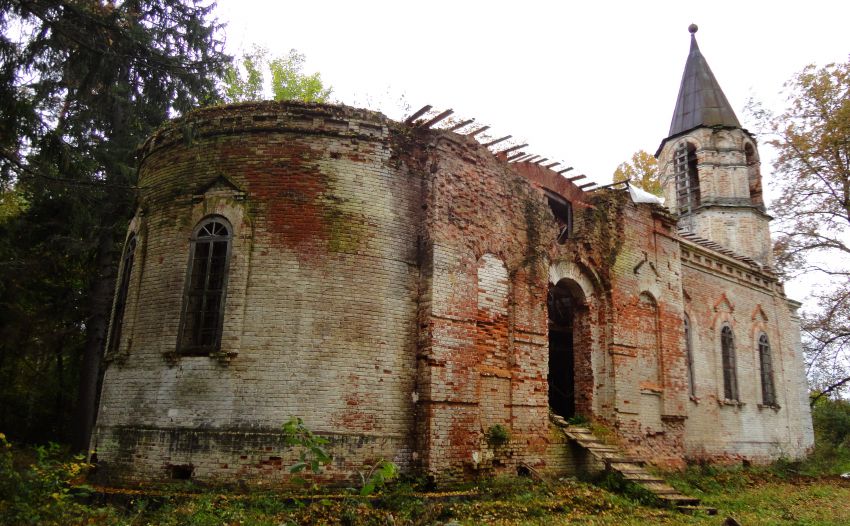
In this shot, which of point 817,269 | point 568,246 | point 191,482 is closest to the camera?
point 191,482

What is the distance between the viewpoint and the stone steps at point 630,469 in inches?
412

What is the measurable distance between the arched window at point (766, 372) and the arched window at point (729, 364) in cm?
178

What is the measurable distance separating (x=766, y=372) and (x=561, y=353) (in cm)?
946

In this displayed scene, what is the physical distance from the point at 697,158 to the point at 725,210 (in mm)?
2286

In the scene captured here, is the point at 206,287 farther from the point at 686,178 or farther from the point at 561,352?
the point at 686,178

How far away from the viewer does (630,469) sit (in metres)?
11.6

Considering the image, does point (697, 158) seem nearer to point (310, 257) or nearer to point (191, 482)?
point (310, 257)

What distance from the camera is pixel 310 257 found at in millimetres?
10141

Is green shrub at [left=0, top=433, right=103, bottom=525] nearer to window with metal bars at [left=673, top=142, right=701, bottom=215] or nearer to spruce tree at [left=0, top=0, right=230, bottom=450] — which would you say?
spruce tree at [left=0, top=0, right=230, bottom=450]

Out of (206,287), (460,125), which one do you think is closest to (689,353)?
(460,125)

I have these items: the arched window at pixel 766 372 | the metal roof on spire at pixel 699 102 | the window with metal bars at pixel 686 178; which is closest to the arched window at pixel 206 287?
the arched window at pixel 766 372

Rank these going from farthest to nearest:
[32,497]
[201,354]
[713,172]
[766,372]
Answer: [713,172] < [766,372] < [201,354] < [32,497]

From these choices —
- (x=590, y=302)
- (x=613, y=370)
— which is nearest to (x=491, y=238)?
(x=590, y=302)

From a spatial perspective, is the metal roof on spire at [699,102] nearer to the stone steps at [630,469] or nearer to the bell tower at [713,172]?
the bell tower at [713,172]
